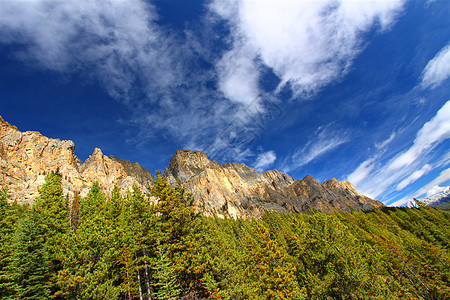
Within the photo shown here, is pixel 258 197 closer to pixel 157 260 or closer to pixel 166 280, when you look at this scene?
pixel 157 260

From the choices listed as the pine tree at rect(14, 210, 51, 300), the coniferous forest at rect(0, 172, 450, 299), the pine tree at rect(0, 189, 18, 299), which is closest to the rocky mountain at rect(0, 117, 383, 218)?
the coniferous forest at rect(0, 172, 450, 299)

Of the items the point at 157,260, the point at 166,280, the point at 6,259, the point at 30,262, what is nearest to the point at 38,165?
the point at 30,262

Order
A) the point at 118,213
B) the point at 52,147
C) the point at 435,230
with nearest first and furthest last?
the point at 118,213
the point at 435,230
the point at 52,147

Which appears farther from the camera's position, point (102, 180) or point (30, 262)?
point (102, 180)

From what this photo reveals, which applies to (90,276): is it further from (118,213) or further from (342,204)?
(342,204)

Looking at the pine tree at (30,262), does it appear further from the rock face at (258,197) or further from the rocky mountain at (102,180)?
the rock face at (258,197)

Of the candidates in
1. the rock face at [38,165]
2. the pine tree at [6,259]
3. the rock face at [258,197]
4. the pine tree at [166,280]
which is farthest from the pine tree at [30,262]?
the rock face at [258,197]

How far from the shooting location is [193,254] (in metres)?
16.8

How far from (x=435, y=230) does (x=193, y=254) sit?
65.6 meters

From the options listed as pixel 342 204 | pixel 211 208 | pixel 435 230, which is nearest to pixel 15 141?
pixel 211 208

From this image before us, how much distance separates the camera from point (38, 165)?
10275 cm

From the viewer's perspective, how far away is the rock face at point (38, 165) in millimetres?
80438

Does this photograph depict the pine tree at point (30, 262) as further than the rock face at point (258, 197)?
No

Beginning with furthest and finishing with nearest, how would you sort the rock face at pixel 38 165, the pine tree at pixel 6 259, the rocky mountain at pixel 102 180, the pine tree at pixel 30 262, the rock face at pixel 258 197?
the rock face at pixel 258 197, the rocky mountain at pixel 102 180, the rock face at pixel 38 165, the pine tree at pixel 30 262, the pine tree at pixel 6 259
